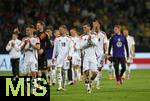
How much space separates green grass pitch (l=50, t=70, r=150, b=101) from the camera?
22.9 m

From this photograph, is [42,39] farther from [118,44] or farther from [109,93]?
[118,44]

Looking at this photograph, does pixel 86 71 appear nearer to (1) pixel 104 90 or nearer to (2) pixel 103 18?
→ (1) pixel 104 90

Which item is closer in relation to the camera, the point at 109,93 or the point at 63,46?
the point at 109,93

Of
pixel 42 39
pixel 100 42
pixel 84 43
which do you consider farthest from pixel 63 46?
pixel 84 43

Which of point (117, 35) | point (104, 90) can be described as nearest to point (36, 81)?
point (104, 90)

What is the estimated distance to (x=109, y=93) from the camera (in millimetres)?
24922

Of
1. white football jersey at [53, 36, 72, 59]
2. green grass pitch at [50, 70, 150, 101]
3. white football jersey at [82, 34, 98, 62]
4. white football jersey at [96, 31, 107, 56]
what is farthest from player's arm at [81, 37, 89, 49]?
white football jersey at [96, 31, 107, 56]

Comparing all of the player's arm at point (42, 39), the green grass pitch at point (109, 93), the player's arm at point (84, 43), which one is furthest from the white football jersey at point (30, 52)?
the player's arm at point (84, 43)

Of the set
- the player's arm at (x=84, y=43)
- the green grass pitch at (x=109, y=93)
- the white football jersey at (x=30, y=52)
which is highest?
the player's arm at (x=84, y=43)

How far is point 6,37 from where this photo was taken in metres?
41.4

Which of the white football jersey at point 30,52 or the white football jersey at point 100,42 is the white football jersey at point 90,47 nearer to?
the white football jersey at point 30,52

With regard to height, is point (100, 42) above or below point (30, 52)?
above

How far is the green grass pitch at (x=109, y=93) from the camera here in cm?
2289

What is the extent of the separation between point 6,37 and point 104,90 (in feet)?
52.2
